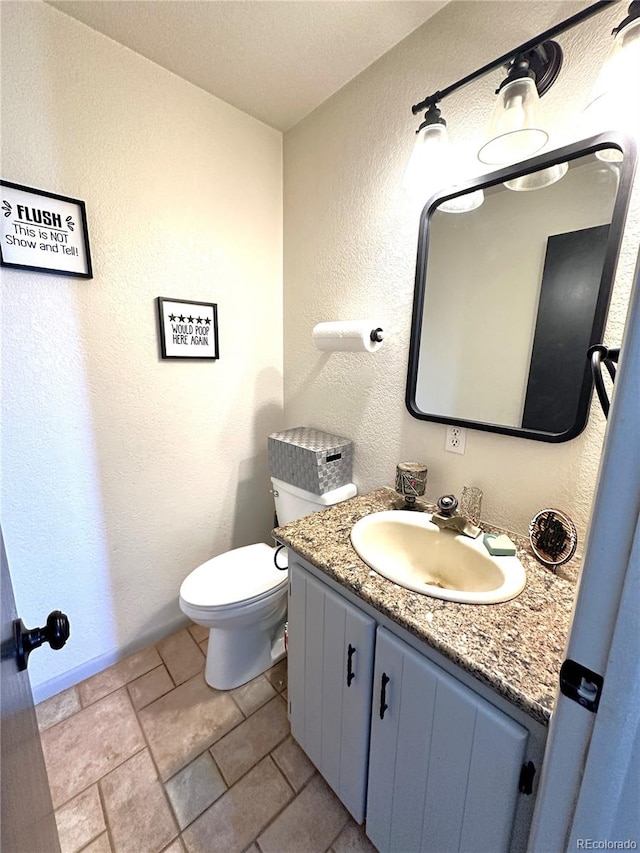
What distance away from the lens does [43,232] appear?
112 centimetres

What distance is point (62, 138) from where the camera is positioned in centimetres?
112

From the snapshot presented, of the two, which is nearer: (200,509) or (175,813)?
(175,813)

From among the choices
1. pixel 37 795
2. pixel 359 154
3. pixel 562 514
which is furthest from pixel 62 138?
pixel 562 514

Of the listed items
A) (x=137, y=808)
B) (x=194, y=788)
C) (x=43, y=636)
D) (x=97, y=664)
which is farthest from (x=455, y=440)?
(x=97, y=664)

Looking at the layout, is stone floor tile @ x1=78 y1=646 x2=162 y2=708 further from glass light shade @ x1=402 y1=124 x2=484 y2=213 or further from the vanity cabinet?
glass light shade @ x1=402 y1=124 x2=484 y2=213

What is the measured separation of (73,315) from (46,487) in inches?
25.0

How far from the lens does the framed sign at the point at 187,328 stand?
4.62ft

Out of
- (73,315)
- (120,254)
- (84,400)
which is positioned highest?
(120,254)

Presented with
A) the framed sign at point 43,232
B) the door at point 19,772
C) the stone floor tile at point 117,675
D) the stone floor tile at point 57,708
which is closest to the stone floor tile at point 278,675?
the stone floor tile at point 117,675

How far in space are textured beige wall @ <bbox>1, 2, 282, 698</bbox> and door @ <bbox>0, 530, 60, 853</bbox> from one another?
73 centimetres

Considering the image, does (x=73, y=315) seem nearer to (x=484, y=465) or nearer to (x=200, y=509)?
(x=200, y=509)

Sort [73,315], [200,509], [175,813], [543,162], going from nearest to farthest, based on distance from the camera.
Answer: [543,162]
[175,813]
[73,315]
[200,509]

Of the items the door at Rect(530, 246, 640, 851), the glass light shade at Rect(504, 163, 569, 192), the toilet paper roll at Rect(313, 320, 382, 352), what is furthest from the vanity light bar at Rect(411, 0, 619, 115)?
the door at Rect(530, 246, 640, 851)

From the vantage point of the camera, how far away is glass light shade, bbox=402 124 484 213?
3.23ft
